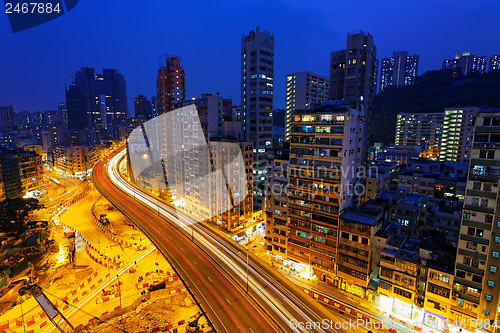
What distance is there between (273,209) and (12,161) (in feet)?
305

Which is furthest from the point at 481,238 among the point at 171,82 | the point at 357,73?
the point at 171,82

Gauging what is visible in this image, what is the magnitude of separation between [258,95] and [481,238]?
60.2 m

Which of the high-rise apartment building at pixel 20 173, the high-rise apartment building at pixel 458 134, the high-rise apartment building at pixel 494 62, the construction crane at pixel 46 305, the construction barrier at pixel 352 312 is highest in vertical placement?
the high-rise apartment building at pixel 494 62

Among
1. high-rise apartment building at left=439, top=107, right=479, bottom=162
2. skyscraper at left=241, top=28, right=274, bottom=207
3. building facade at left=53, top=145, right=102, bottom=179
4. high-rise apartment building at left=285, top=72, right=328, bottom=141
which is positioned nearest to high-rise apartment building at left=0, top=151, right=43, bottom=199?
building facade at left=53, top=145, right=102, bottom=179

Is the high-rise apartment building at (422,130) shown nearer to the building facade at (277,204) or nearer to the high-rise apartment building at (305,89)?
the high-rise apartment building at (305,89)

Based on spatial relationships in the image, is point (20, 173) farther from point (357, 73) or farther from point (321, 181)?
point (357, 73)

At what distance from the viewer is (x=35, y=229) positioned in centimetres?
7206

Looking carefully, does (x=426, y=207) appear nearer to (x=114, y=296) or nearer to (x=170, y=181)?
(x=114, y=296)

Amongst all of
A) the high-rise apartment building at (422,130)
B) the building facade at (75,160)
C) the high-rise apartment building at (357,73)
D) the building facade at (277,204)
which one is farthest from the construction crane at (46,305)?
the high-rise apartment building at (422,130)

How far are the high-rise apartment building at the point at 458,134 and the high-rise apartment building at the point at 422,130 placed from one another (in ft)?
26.6

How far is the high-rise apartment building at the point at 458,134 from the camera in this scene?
10675cm

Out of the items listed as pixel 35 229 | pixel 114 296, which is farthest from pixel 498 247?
pixel 35 229

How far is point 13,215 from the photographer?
A: 6925cm

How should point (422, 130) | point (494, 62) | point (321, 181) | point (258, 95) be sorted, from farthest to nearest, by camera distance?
Result: point (494, 62) → point (422, 130) → point (258, 95) → point (321, 181)
